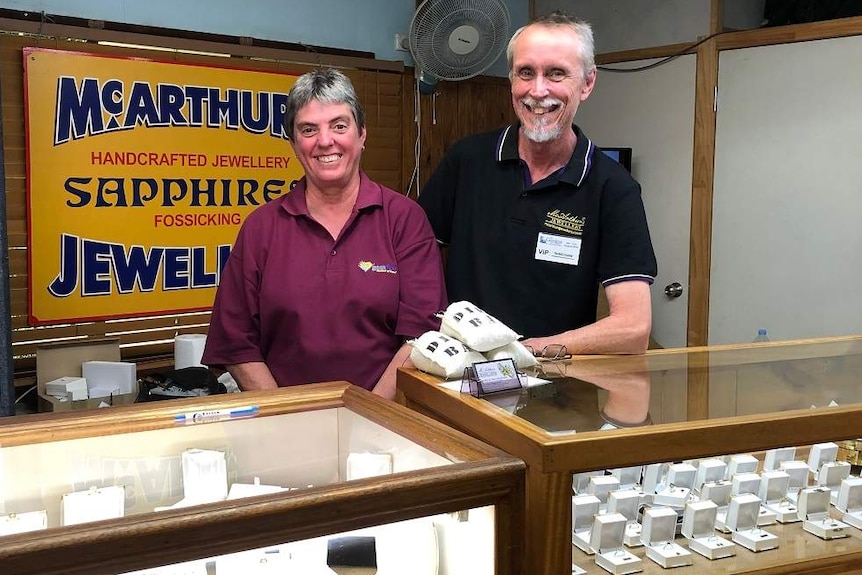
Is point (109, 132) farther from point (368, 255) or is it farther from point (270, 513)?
point (270, 513)

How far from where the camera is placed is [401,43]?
181 inches

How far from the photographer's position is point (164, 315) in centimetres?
393

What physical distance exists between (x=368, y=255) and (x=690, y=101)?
3002 millimetres

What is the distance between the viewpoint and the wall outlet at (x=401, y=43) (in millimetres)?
4582

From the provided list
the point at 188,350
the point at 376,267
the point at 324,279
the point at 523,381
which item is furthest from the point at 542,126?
the point at 188,350

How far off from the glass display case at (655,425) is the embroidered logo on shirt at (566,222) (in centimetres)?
43

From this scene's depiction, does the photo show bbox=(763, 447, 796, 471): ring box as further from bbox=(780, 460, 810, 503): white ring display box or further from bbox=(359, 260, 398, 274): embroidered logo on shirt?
bbox=(359, 260, 398, 274): embroidered logo on shirt

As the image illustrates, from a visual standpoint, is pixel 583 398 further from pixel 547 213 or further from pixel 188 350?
pixel 188 350

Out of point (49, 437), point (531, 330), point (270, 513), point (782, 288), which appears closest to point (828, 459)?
point (531, 330)

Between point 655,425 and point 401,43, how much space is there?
12.2 feet

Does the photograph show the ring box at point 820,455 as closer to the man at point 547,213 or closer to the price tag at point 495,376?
the man at point 547,213

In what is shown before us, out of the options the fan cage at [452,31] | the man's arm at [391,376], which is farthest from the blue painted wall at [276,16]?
the man's arm at [391,376]

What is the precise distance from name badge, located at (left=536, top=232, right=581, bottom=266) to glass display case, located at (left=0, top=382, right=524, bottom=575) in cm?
84

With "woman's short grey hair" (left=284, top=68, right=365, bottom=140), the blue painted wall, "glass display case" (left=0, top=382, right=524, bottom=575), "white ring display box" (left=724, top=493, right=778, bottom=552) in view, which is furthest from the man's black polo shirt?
the blue painted wall
